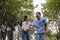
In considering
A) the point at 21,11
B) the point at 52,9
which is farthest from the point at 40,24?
the point at 52,9

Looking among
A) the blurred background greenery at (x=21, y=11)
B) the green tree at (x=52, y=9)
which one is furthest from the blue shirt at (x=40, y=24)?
the green tree at (x=52, y=9)

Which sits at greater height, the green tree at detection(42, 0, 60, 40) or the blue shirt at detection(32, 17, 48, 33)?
the green tree at detection(42, 0, 60, 40)

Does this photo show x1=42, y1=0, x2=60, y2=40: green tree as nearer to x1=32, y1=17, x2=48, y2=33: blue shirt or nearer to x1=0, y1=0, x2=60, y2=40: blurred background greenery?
x1=0, y1=0, x2=60, y2=40: blurred background greenery

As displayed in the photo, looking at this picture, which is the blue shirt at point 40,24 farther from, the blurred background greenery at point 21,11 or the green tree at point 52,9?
the green tree at point 52,9

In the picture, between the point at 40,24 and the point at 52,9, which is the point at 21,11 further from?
the point at 40,24

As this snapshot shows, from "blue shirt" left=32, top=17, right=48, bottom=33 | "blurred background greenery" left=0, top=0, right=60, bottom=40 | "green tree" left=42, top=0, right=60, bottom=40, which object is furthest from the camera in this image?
"green tree" left=42, top=0, right=60, bottom=40

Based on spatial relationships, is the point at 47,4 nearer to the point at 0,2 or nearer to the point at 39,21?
the point at 0,2

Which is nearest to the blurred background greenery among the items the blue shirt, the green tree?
the green tree

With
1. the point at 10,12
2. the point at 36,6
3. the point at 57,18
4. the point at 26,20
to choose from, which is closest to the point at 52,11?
the point at 57,18

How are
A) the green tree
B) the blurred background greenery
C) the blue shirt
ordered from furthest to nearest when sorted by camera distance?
Answer: the green tree → the blurred background greenery → the blue shirt

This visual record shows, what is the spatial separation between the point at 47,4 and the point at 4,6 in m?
6.48

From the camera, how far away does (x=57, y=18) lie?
1131 inches

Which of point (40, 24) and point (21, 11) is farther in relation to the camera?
point (21, 11)

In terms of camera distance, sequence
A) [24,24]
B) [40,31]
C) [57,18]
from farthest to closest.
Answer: [57,18] < [24,24] < [40,31]
